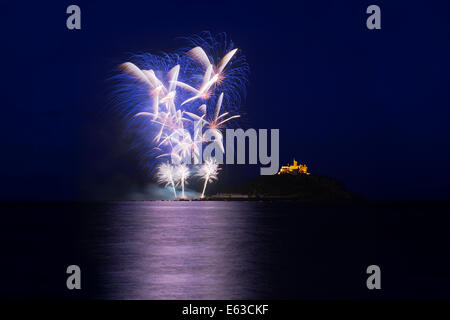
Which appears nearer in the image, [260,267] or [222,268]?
[222,268]

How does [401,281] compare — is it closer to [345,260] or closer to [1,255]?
[345,260]

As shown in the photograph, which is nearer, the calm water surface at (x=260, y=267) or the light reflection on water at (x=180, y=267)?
the light reflection on water at (x=180, y=267)

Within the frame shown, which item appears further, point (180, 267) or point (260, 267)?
point (260, 267)

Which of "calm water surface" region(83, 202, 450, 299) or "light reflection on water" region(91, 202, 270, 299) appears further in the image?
"calm water surface" region(83, 202, 450, 299)

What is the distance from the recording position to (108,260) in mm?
33719

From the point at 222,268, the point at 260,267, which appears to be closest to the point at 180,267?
the point at 222,268

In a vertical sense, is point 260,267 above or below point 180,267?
below

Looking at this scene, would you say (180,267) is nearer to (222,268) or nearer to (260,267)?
(222,268)
